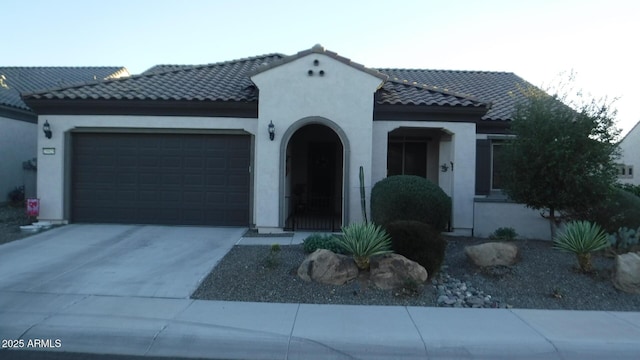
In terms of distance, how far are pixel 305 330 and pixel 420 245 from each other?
9.42 ft

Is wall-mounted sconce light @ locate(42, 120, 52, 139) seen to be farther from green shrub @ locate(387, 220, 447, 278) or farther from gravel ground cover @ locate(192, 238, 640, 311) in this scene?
green shrub @ locate(387, 220, 447, 278)

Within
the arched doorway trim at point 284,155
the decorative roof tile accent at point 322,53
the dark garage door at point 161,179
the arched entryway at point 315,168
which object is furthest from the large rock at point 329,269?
the arched entryway at point 315,168

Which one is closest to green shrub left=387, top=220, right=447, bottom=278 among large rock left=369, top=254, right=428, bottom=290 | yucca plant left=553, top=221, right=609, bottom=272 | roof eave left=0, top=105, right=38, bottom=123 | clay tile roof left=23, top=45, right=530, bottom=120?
large rock left=369, top=254, right=428, bottom=290

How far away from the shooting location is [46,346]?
5.18 meters

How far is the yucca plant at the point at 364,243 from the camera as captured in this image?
24.2ft

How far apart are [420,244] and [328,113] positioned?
16.0 ft

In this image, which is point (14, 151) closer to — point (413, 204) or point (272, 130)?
point (272, 130)

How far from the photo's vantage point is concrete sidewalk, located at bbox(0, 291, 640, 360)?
5.12 meters

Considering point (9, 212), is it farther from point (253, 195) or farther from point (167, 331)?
point (167, 331)

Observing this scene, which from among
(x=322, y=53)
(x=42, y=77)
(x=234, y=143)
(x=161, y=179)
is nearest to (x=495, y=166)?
(x=322, y=53)

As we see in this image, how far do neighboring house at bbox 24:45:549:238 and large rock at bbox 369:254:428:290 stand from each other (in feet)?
13.2

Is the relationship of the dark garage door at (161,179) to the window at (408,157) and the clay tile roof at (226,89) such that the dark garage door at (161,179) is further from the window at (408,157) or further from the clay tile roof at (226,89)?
the window at (408,157)

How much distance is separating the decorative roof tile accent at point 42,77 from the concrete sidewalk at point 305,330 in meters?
13.3

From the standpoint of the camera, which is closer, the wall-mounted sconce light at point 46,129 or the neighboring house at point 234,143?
the neighboring house at point 234,143
